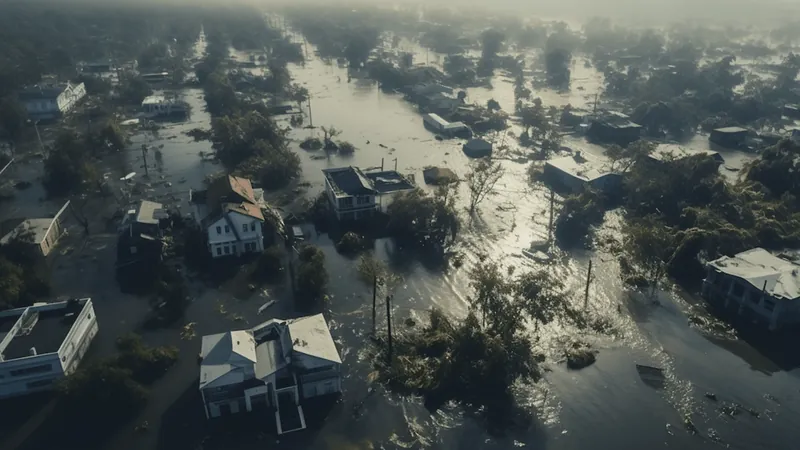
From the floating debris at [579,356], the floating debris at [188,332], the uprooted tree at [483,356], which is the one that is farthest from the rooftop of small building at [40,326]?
the floating debris at [579,356]

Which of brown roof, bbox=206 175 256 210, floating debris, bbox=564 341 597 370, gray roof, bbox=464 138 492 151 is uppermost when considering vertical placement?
brown roof, bbox=206 175 256 210

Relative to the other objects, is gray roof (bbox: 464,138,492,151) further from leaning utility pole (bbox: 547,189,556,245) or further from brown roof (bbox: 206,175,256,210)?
brown roof (bbox: 206,175,256,210)

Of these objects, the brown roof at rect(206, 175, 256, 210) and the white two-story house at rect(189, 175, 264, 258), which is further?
the brown roof at rect(206, 175, 256, 210)


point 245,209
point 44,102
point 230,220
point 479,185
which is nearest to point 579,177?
point 479,185

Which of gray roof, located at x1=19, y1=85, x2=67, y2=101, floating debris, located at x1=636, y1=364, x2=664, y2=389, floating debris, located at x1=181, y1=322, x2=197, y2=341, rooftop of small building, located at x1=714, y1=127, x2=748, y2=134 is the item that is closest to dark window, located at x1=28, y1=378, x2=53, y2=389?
floating debris, located at x1=181, y1=322, x2=197, y2=341

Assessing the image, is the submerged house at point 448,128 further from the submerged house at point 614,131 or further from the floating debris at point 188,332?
the floating debris at point 188,332

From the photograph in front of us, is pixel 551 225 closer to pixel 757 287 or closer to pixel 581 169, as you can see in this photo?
pixel 581 169

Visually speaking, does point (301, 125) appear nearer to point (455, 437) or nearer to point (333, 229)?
point (333, 229)
